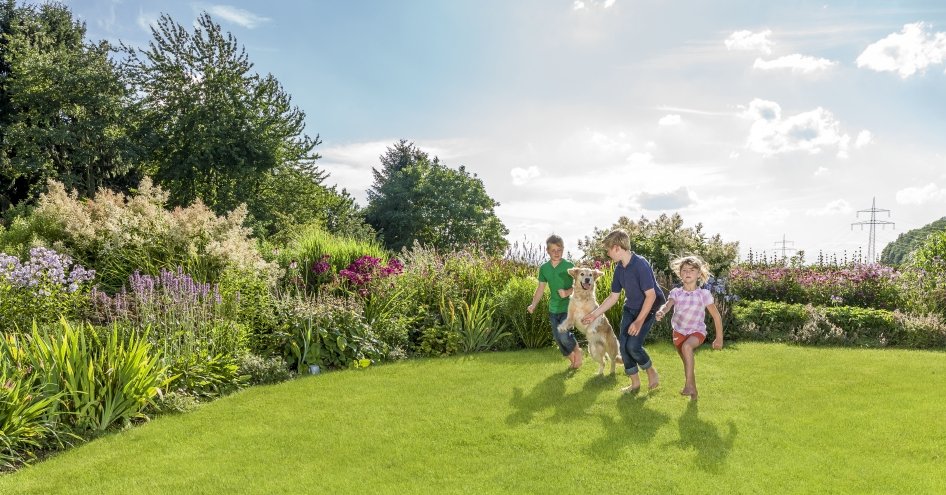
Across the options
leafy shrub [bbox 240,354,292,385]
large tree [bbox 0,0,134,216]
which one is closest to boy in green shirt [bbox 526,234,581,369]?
leafy shrub [bbox 240,354,292,385]

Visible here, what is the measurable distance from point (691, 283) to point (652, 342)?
3.87 meters

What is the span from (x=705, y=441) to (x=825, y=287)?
9.95 metres

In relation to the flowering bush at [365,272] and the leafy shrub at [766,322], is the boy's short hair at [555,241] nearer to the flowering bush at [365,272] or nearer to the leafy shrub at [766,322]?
the flowering bush at [365,272]

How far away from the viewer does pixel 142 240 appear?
1024 centimetres

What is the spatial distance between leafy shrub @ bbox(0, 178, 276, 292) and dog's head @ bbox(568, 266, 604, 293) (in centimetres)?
532

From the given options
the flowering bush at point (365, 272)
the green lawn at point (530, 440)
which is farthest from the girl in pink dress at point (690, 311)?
the flowering bush at point (365, 272)

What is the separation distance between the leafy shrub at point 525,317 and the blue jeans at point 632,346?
3045 mm

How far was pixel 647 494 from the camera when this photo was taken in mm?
4246

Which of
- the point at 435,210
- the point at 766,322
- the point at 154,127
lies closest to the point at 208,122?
the point at 154,127

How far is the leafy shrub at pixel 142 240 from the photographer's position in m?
10.0

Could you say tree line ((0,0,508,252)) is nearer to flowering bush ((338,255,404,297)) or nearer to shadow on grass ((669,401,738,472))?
flowering bush ((338,255,404,297))

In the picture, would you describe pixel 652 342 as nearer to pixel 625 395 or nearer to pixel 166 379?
pixel 625 395

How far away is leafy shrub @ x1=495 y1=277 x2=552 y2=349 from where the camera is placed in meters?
9.55

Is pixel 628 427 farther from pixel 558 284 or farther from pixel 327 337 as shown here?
pixel 327 337
